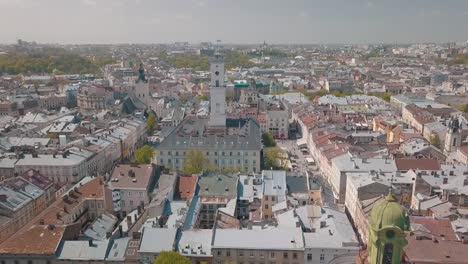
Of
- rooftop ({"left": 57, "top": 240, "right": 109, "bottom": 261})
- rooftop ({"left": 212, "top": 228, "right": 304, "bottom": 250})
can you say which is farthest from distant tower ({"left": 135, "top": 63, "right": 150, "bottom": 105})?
rooftop ({"left": 212, "top": 228, "right": 304, "bottom": 250})

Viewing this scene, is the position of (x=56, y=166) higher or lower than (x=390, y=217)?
lower

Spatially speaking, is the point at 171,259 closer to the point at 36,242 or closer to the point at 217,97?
the point at 36,242

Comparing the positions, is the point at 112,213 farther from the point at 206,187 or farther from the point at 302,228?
the point at 302,228

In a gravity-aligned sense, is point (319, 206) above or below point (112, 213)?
above

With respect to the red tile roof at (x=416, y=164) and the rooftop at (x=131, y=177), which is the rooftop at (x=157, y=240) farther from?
the red tile roof at (x=416, y=164)

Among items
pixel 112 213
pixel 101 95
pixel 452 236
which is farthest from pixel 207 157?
pixel 101 95

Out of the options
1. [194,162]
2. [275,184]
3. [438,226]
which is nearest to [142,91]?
[194,162]

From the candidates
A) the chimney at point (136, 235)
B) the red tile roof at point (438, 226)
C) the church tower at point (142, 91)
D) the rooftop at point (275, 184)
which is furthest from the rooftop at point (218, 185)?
the church tower at point (142, 91)
